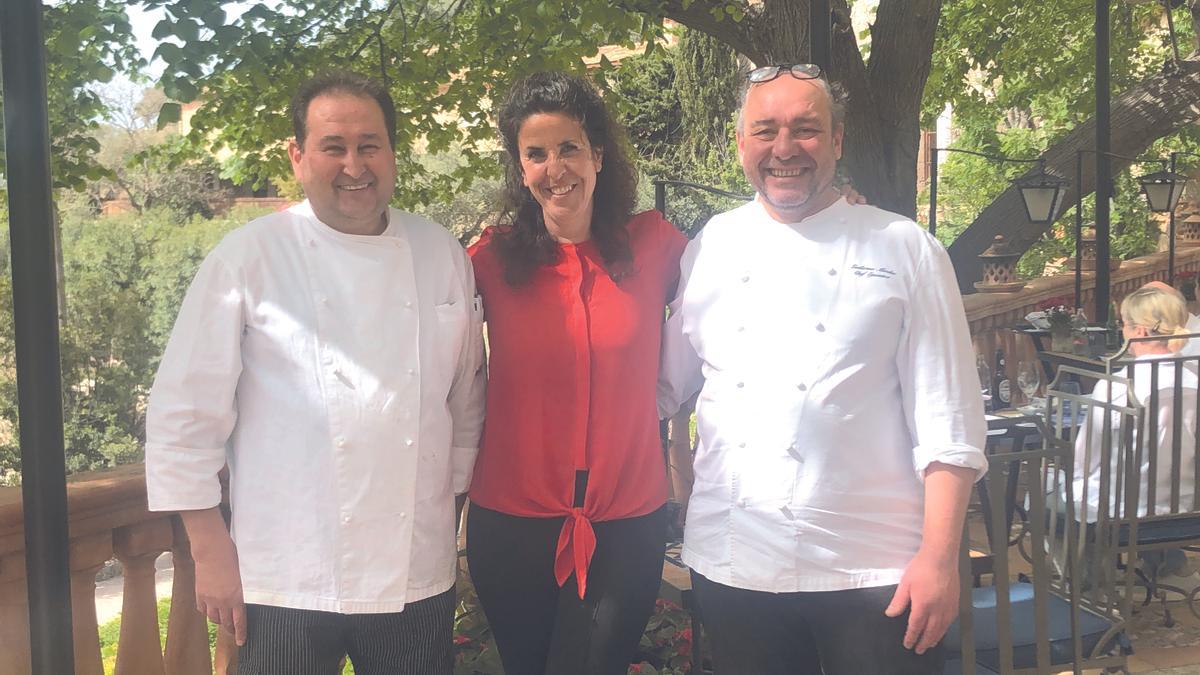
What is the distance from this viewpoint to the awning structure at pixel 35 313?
180 centimetres

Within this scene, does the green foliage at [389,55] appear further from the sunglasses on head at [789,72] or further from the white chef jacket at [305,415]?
the sunglasses on head at [789,72]

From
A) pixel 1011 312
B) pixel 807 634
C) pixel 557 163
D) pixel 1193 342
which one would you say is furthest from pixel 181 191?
pixel 807 634

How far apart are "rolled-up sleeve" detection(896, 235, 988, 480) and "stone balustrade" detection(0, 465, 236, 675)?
1.61m

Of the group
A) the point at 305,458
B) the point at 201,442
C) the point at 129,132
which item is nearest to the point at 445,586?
the point at 305,458

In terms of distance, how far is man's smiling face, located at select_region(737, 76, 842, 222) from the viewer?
185cm

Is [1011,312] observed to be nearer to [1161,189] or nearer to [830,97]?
[1161,189]

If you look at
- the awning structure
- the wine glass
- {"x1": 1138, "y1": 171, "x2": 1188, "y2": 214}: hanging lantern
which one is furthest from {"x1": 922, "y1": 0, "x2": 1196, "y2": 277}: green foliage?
the awning structure

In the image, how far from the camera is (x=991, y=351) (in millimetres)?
6945

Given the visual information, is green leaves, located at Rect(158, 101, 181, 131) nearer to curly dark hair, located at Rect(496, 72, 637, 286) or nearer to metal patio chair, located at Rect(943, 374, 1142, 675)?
curly dark hair, located at Rect(496, 72, 637, 286)

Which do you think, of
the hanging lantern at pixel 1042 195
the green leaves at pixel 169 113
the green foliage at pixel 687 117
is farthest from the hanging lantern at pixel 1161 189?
the green foliage at pixel 687 117

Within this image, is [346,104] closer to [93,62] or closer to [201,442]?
[201,442]

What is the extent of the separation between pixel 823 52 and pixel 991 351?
4.57 m

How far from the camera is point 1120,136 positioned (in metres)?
8.38

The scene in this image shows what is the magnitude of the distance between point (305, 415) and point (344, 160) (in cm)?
47
